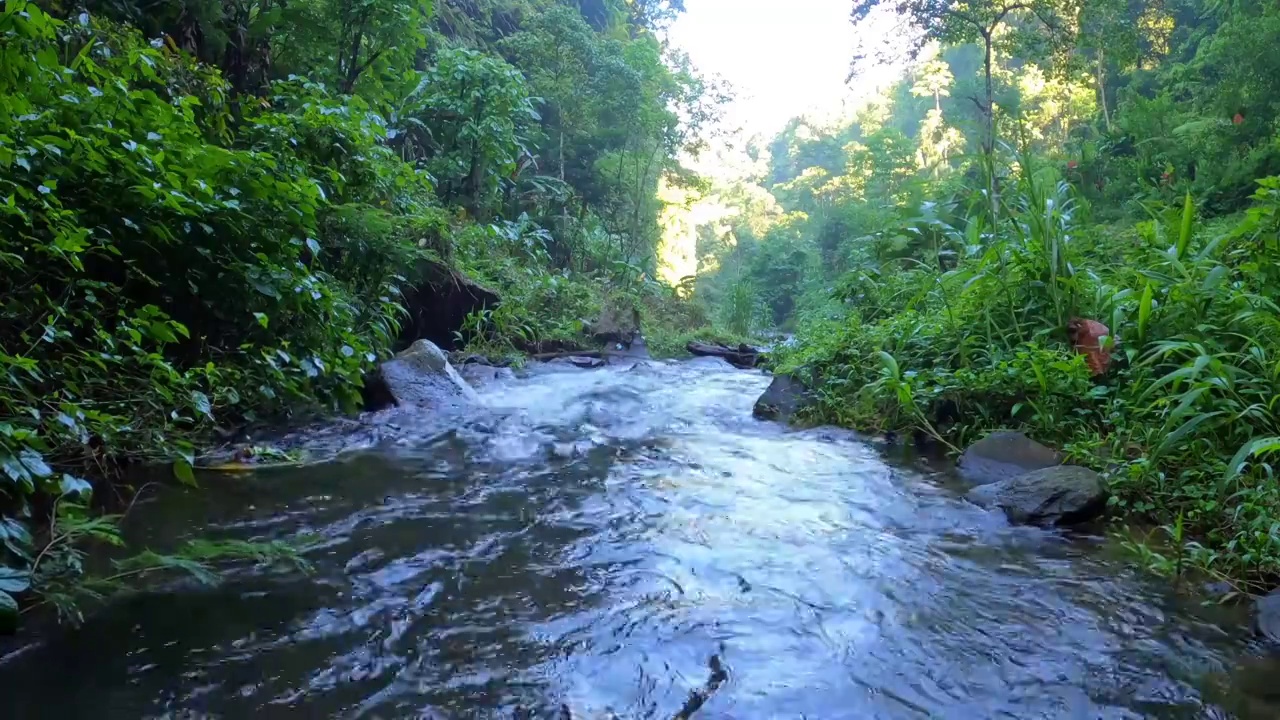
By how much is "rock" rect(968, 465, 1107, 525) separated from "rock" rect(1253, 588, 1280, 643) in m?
0.93

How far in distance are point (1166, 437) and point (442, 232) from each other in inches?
276

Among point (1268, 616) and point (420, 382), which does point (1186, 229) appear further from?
point (420, 382)

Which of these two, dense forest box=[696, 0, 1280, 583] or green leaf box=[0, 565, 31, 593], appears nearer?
green leaf box=[0, 565, 31, 593]

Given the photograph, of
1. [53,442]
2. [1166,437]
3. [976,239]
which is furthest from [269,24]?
[1166,437]

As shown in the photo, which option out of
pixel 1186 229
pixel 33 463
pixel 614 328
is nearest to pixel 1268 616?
pixel 1186 229

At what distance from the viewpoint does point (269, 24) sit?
6.87m

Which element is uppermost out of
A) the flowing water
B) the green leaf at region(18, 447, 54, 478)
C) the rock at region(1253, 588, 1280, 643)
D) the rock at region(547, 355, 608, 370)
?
the green leaf at region(18, 447, 54, 478)

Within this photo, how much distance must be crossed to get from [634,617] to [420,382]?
4100mm

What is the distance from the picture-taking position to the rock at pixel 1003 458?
13.3 feet

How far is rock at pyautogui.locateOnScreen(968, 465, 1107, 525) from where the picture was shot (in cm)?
338

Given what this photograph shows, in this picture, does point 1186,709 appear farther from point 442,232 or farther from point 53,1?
point 442,232

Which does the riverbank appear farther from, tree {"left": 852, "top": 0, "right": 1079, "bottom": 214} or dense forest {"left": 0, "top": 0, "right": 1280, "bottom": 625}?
tree {"left": 852, "top": 0, "right": 1079, "bottom": 214}

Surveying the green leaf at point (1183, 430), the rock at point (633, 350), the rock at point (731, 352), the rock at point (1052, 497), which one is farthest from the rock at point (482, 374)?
the green leaf at point (1183, 430)

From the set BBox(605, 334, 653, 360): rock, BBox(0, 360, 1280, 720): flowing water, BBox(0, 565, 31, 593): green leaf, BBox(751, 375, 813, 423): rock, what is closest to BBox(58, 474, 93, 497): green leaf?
BBox(0, 565, 31, 593): green leaf
